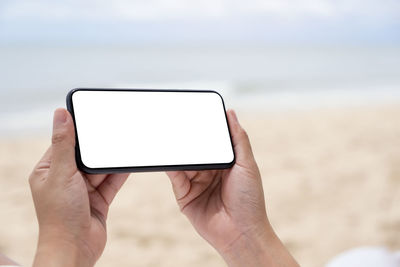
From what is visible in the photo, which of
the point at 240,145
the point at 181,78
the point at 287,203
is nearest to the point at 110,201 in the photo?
the point at 240,145

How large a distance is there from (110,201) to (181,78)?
6.28m

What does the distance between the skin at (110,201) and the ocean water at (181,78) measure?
3.08 m

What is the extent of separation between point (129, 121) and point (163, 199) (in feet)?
5.32

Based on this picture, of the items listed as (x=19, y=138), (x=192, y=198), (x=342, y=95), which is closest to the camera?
(x=192, y=198)

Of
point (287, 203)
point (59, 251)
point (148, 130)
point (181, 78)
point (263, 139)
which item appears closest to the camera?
point (59, 251)

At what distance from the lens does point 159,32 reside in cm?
1472

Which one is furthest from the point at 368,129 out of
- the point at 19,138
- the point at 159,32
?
the point at 159,32

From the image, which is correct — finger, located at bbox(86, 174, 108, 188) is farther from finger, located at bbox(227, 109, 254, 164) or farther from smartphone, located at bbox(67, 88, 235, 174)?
finger, located at bbox(227, 109, 254, 164)

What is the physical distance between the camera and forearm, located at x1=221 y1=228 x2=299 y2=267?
838mm

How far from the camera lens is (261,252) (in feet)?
2.78

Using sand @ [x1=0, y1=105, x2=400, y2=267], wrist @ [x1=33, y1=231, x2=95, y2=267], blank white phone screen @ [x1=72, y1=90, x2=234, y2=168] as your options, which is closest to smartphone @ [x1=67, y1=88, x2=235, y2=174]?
blank white phone screen @ [x1=72, y1=90, x2=234, y2=168]

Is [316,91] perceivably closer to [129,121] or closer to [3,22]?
[129,121]

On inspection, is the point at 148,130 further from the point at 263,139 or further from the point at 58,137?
the point at 263,139

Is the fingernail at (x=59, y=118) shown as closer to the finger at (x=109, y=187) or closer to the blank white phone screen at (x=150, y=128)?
the blank white phone screen at (x=150, y=128)
